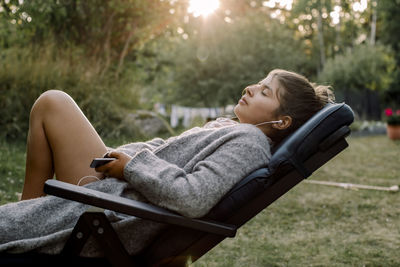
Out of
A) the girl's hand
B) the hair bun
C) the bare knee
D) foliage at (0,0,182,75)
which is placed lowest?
the girl's hand

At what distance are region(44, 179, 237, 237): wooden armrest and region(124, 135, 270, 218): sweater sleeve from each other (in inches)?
2.2

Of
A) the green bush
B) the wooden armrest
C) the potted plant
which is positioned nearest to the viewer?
the wooden armrest

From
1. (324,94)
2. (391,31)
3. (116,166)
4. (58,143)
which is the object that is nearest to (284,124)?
(324,94)

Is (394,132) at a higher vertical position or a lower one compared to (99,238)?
lower

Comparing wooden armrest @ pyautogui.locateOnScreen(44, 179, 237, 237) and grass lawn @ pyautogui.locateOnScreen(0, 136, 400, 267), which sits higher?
wooden armrest @ pyautogui.locateOnScreen(44, 179, 237, 237)

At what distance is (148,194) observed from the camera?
1847 mm

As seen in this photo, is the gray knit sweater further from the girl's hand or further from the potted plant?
the potted plant

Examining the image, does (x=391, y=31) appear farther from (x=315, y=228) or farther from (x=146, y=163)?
(x=146, y=163)

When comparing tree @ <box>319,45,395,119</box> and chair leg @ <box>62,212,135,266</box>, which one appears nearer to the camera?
chair leg @ <box>62,212,135,266</box>

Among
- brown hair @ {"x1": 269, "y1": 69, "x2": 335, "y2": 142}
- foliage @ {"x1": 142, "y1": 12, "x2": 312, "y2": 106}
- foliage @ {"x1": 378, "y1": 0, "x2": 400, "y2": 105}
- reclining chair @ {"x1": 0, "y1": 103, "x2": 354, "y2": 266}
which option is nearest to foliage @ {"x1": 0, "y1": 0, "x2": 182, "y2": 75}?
brown hair @ {"x1": 269, "y1": 69, "x2": 335, "y2": 142}

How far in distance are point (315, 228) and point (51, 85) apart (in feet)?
17.1

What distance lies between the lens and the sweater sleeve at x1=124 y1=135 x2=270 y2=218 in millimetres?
1756

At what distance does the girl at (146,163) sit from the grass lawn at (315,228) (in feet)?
4.58

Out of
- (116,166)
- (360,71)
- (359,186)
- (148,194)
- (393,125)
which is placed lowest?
(393,125)
